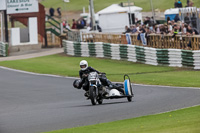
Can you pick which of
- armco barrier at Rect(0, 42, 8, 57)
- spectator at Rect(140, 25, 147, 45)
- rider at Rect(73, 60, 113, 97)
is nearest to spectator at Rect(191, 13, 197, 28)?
spectator at Rect(140, 25, 147, 45)

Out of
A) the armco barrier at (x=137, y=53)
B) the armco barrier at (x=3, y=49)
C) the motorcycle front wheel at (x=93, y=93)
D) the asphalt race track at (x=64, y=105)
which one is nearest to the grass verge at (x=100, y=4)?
the armco barrier at (x=3, y=49)

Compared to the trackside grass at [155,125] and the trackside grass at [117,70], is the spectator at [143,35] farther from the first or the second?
the trackside grass at [155,125]

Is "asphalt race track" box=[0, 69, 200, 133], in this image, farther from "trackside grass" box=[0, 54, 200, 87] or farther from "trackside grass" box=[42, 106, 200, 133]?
"trackside grass" box=[0, 54, 200, 87]

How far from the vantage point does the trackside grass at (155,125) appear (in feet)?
32.8

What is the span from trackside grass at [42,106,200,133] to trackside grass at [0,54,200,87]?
8.41 m

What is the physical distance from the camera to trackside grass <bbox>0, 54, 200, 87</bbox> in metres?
22.6

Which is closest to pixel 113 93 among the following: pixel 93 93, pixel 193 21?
pixel 93 93

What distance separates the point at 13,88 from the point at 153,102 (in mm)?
8282

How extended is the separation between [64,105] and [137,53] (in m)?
15.5

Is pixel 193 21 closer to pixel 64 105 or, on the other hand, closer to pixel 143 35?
pixel 143 35

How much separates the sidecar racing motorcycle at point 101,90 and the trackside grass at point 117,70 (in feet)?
15.6

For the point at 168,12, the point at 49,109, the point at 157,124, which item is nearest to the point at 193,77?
the point at 49,109

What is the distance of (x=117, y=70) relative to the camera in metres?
28.6

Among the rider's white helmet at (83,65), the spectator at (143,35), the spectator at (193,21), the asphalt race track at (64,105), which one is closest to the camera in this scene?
the asphalt race track at (64,105)
